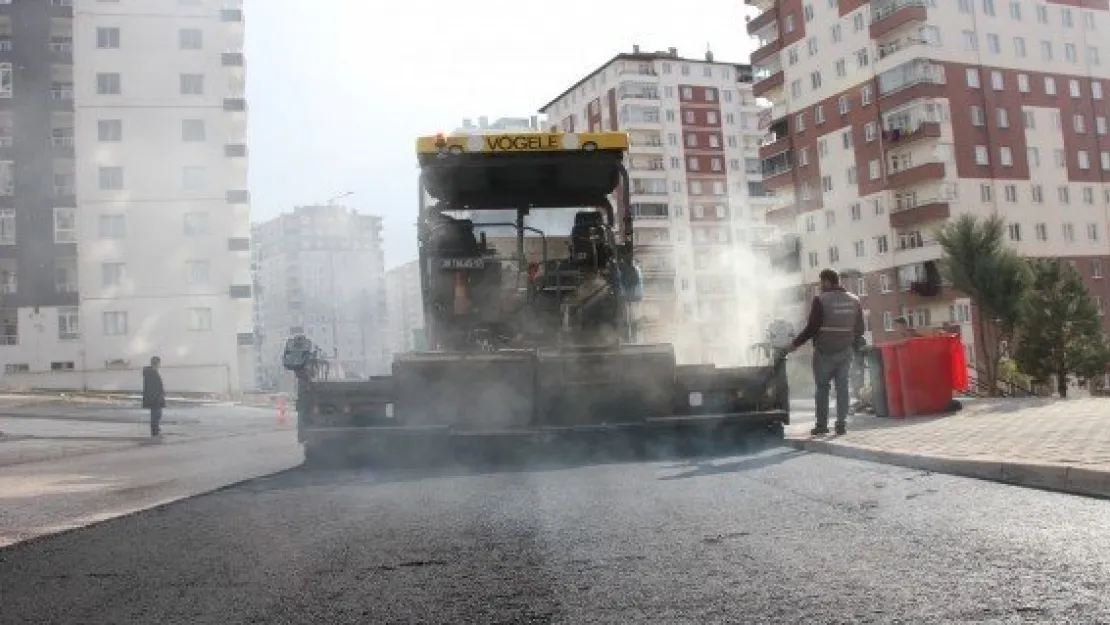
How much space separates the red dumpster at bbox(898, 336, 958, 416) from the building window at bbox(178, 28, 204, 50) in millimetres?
47684

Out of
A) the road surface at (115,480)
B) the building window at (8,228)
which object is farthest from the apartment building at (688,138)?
the road surface at (115,480)

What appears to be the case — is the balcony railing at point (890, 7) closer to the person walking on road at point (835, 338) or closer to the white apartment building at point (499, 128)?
the white apartment building at point (499, 128)

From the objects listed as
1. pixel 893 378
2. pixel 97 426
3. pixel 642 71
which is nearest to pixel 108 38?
pixel 97 426

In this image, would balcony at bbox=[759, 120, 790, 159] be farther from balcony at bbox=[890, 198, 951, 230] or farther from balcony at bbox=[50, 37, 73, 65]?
balcony at bbox=[50, 37, 73, 65]

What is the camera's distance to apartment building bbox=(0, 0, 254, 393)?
155 feet

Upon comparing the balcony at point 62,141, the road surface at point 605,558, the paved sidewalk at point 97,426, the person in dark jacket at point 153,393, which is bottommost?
the road surface at point 605,558

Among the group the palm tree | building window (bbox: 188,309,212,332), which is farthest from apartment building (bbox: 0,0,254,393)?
the palm tree

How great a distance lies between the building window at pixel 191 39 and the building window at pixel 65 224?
10.3 m

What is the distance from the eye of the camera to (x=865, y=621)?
10.1 ft

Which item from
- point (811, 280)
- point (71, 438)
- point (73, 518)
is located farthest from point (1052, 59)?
point (73, 518)

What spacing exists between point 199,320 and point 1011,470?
154 ft

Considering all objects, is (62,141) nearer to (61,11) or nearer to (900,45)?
(61,11)

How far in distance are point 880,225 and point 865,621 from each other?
4995 cm

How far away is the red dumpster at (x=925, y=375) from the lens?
1088 centimetres
